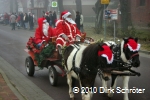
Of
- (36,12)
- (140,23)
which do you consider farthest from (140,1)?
(36,12)

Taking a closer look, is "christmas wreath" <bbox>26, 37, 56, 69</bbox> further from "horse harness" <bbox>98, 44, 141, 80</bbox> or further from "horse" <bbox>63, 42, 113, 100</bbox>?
"horse harness" <bbox>98, 44, 141, 80</bbox>

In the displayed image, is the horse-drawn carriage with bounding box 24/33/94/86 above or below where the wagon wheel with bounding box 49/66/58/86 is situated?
above

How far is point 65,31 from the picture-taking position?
8234 millimetres

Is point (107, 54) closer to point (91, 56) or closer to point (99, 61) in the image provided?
point (99, 61)

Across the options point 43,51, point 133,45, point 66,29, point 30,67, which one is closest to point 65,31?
point 66,29

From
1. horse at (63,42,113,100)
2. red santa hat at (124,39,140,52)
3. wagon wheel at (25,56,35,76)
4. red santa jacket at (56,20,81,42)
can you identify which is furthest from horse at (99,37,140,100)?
wagon wheel at (25,56,35,76)

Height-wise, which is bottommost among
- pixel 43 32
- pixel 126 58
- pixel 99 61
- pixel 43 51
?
pixel 43 51

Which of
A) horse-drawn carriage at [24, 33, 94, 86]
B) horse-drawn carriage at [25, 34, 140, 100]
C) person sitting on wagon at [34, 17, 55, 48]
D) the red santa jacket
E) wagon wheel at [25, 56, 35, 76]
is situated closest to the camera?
horse-drawn carriage at [25, 34, 140, 100]

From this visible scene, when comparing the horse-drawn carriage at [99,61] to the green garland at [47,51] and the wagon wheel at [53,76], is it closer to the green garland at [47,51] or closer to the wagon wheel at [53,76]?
the wagon wheel at [53,76]

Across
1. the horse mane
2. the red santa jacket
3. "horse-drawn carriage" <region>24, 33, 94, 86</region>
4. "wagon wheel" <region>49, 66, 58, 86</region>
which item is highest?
the red santa jacket

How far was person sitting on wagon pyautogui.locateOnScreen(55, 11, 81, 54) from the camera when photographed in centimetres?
801

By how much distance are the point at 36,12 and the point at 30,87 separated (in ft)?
108

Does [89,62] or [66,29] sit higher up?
[66,29]

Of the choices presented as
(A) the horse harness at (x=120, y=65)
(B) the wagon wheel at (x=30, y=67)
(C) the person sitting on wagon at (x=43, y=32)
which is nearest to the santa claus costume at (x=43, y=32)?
(C) the person sitting on wagon at (x=43, y=32)
